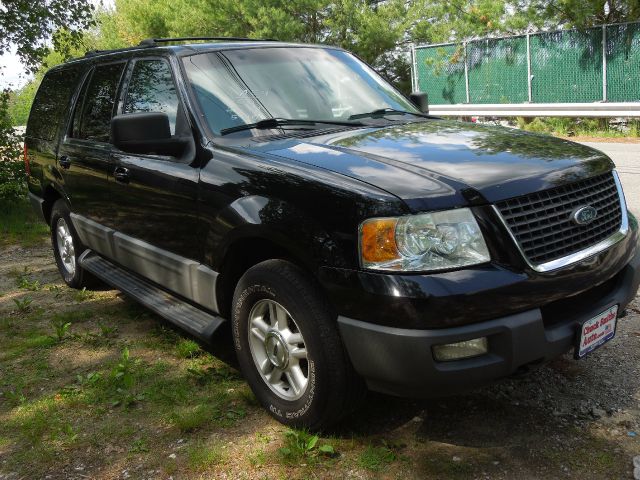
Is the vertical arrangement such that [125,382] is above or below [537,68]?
below

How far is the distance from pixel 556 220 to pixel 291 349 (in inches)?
51.1

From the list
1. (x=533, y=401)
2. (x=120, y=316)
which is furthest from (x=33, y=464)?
(x=533, y=401)

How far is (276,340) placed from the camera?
3018 millimetres

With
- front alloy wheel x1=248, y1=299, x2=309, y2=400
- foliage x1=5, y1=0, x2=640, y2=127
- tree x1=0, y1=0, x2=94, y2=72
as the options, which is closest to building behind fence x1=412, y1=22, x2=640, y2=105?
foliage x1=5, y1=0, x2=640, y2=127

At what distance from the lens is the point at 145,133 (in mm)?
3410

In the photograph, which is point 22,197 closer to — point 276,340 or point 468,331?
point 276,340

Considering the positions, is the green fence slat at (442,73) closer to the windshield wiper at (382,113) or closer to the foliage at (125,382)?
the windshield wiper at (382,113)

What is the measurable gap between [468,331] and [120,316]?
130 inches

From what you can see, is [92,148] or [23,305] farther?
[23,305]

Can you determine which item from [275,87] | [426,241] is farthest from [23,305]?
[426,241]

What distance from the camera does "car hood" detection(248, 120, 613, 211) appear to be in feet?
8.47

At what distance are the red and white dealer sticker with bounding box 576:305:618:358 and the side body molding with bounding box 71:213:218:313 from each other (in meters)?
1.80

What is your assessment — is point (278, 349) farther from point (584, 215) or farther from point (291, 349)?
point (584, 215)

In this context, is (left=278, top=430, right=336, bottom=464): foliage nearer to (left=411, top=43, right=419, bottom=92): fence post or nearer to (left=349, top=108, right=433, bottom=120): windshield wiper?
(left=349, top=108, right=433, bottom=120): windshield wiper
